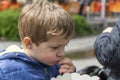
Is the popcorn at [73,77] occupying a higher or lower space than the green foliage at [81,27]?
higher

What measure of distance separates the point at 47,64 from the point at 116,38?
0.41 meters

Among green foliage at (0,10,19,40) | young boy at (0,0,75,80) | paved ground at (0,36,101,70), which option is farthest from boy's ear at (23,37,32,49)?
green foliage at (0,10,19,40)

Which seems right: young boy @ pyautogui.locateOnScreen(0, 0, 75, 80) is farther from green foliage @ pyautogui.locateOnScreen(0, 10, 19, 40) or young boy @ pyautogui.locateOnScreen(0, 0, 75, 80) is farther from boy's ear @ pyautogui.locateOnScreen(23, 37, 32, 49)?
green foliage @ pyautogui.locateOnScreen(0, 10, 19, 40)

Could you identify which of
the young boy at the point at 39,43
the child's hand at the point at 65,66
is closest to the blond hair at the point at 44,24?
the young boy at the point at 39,43

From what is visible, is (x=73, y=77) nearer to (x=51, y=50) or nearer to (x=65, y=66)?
(x=65, y=66)

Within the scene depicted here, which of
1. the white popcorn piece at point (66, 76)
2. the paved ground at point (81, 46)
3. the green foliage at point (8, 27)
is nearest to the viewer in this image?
the white popcorn piece at point (66, 76)

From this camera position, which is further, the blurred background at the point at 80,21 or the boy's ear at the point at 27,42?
the blurred background at the point at 80,21

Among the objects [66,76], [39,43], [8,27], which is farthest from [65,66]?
[8,27]

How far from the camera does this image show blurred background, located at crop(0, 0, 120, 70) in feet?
43.5

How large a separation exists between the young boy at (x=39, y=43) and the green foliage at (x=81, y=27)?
13.6 metres

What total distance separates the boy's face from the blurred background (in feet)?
25.8

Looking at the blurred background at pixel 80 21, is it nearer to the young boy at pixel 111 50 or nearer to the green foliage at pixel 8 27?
the green foliage at pixel 8 27

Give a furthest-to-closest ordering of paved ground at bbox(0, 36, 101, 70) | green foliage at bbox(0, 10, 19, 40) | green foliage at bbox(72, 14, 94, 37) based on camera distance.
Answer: green foliage at bbox(72, 14, 94, 37) < green foliage at bbox(0, 10, 19, 40) < paved ground at bbox(0, 36, 101, 70)

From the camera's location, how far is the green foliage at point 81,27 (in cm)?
1630
